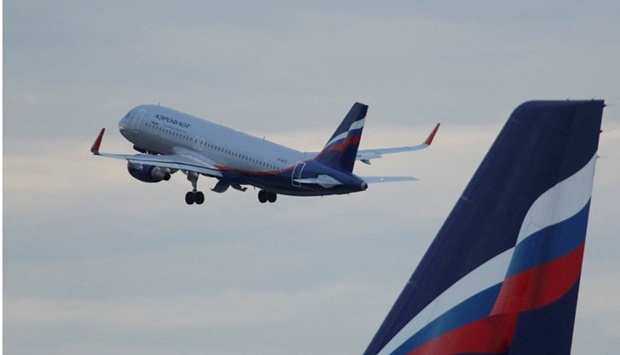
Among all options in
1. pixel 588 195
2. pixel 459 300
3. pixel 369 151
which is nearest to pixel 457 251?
pixel 459 300

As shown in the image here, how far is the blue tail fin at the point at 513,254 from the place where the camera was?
20.6 meters

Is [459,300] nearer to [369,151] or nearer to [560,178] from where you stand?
[560,178]

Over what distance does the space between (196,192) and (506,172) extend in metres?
92.5

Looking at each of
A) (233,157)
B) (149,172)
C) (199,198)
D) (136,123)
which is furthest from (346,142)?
(136,123)

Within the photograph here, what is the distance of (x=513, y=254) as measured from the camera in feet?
69.6

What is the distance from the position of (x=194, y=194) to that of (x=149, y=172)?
5049 mm

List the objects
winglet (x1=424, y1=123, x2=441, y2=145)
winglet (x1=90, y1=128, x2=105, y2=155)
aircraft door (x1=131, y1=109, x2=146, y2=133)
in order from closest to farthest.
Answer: winglet (x1=90, y1=128, x2=105, y2=155) < aircraft door (x1=131, y1=109, x2=146, y2=133) < winglet (x1=424, y1=123, x2=441, y2=145)

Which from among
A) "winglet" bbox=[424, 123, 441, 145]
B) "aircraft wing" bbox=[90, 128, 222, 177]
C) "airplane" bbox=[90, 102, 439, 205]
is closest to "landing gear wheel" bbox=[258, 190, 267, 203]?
"airplane" bbox=[90, 102, 439, 205]

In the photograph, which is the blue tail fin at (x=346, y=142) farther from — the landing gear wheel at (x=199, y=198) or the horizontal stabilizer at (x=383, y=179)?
the landing gear wheel at (x=199, y=198)

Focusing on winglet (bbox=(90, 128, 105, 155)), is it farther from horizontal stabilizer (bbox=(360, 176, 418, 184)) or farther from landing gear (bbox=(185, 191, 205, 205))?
horizontal stabilizer (bbox=(360, 176, 418, 184))

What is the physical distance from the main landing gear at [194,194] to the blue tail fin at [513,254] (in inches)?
3565

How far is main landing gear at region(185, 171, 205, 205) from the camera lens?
367ft

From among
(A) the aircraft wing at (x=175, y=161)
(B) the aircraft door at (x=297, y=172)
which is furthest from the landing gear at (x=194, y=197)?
(B) the aircraft door at (x=297, y=172)

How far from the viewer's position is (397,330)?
71.2ft
